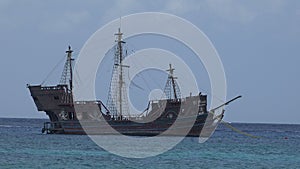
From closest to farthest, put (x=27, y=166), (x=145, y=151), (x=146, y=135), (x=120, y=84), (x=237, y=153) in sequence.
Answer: (x=27, y=166) → (x=145, y=151) → (x=237, y=153) → (x=146, y=135) → (x=120, y=84)

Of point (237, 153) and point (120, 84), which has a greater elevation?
point (120, 84)

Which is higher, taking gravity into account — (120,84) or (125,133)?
(120,84)

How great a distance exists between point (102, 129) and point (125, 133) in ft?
9.00

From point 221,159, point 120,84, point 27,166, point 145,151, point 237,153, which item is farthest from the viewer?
point 120,84

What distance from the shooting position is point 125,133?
71625mm

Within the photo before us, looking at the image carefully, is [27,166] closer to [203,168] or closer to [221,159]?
[203,168]

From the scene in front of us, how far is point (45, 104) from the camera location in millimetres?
77562

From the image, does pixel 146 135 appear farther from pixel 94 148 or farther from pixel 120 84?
pixel 94 148

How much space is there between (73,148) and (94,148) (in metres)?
1.81

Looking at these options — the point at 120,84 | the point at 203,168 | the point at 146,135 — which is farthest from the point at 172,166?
the point at 120,84

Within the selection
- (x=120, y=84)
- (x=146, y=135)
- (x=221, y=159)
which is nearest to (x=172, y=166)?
(x=221, y=159)

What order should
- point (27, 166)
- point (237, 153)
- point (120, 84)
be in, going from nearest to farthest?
point (27, 166) → point (237, 153) → point (120, 84)

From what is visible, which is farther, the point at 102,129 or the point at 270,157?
the point at 102,129

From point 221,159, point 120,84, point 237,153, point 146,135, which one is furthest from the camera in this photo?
point 120,84
